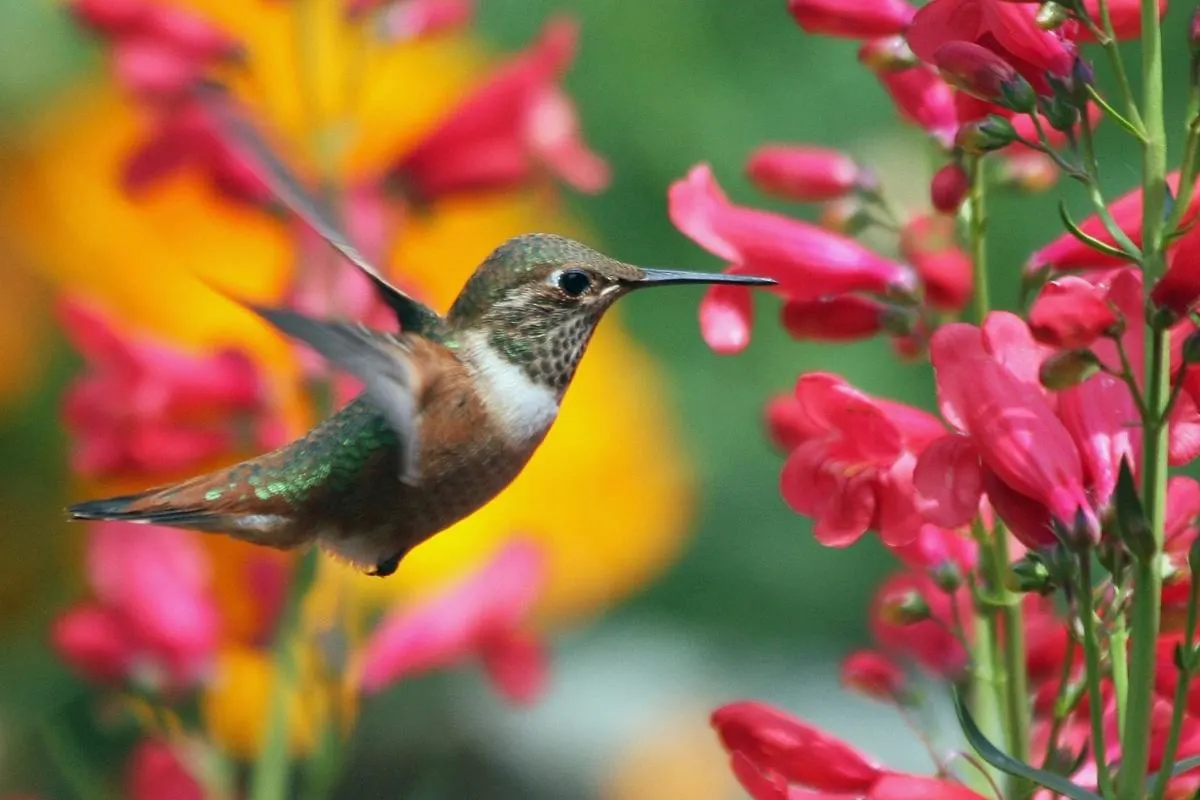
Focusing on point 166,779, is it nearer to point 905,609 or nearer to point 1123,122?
point 905,609

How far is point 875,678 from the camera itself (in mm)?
1942

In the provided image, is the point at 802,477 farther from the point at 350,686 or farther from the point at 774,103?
the point at 774,103

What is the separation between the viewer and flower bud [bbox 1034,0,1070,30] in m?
1.39

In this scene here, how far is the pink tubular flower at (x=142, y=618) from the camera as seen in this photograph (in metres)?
2.64

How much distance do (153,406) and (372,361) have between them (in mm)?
1377

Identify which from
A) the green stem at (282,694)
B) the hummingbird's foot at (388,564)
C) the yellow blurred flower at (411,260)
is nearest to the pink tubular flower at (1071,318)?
the hummingbird's foot at (388,564)

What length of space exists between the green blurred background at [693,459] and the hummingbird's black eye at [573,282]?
2.55 metres

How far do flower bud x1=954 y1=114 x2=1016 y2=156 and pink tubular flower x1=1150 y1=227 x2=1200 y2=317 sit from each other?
0.62 ft

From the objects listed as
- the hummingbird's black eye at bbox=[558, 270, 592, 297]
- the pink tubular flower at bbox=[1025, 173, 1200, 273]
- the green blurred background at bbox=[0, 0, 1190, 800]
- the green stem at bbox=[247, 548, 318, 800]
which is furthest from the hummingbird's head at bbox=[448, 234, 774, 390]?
the green blurred background at bbox=[0, 0, 1190, 800]

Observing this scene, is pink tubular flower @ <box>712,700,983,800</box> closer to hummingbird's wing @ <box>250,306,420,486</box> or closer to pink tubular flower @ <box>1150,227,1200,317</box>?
hummingbird's wing @ <box>250,306,420,486</box>

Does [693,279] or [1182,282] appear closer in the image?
[1182,282]

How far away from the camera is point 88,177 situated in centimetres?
529

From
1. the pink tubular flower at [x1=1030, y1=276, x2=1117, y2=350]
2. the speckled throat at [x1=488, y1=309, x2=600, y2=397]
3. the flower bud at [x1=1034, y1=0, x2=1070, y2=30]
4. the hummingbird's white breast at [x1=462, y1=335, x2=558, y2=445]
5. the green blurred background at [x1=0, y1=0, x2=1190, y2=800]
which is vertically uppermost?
the flower bud at [x1=1034, y1=0, x2=1070, y2=30]

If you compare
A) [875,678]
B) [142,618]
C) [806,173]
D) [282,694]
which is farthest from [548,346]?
[142,618]
